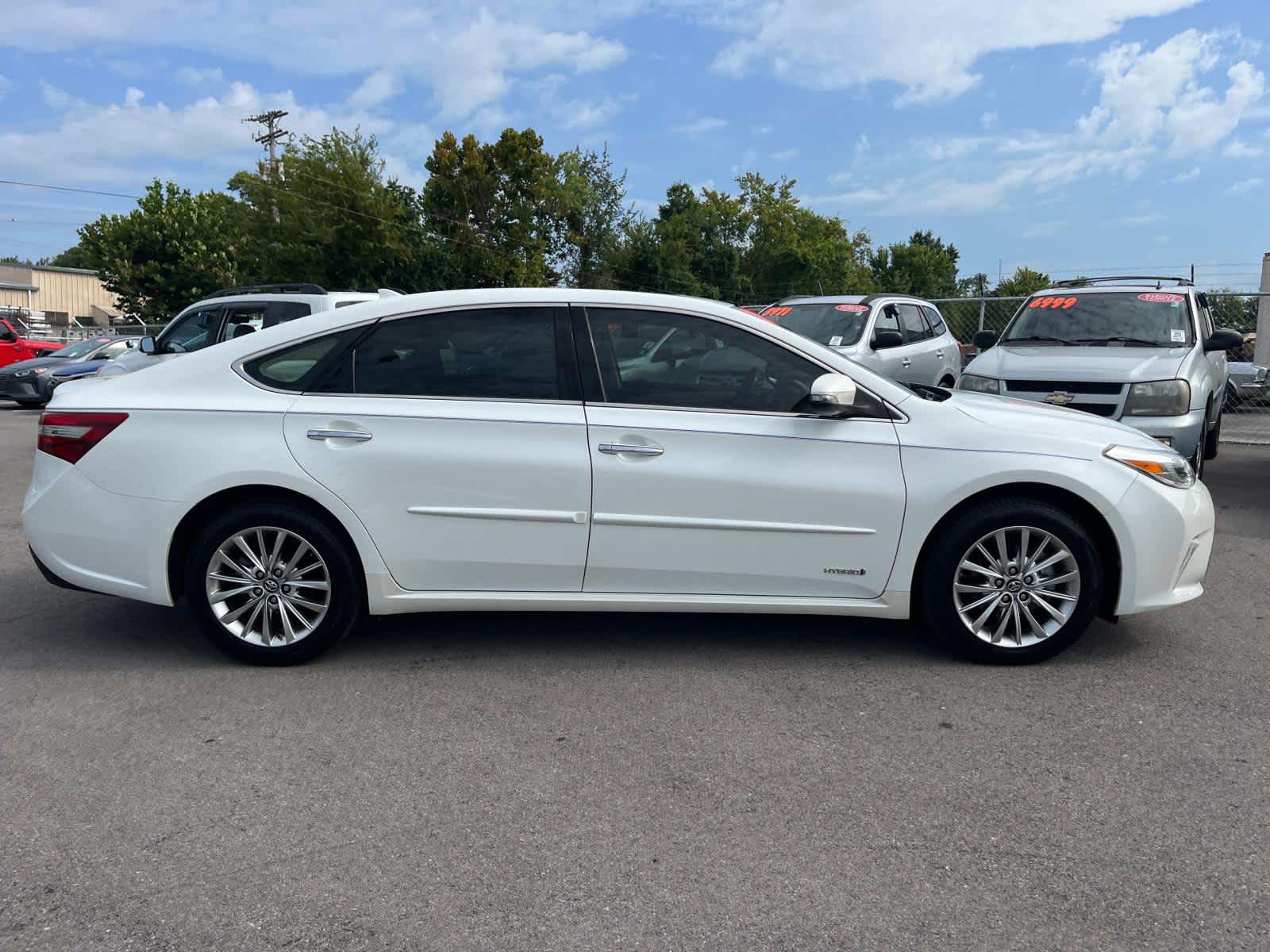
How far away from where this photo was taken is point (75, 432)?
15.3ft

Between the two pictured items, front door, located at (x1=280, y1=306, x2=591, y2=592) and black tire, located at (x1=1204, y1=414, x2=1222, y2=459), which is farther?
black tire, located at (x1=1204, y1=414, x2=1222, y2=459)

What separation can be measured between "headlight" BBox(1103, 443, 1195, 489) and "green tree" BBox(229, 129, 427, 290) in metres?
34.8

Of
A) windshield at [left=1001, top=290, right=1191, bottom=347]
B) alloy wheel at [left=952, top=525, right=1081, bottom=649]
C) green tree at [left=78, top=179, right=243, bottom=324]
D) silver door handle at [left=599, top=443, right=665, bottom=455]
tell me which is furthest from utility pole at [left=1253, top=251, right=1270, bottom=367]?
green tree at [left=78, top=179, right=243, bottom=324]

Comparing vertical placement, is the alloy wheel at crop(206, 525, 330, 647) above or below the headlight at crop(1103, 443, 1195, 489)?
below

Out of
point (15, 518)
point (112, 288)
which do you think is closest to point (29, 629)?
point (15, 518)

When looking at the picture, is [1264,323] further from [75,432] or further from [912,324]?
[75,432]

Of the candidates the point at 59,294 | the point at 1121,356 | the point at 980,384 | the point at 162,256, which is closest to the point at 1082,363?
the point at 1121,356

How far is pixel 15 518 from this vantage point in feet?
27.3

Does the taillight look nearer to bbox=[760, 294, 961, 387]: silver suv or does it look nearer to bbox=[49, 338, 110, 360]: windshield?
bbox=[760, 294, 961, 387]: silver suv

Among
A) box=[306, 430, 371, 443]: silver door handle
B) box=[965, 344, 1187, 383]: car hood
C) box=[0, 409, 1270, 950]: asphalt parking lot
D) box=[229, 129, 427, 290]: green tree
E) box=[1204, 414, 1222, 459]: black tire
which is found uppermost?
box=[229, 129, 427, 290]: green tree

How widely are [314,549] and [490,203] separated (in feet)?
156

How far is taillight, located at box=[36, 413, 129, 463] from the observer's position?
4.64m

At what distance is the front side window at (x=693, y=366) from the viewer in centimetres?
470

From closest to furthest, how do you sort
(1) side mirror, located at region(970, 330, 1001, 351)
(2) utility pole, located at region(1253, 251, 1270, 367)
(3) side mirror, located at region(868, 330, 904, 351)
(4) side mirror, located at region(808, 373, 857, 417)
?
(4) side mirror, located at region(808, 373, 857, 417) → (1) side mirror, located at region(970, 330, 1001, 351) → (3) side mirror, located at region(868, 330, 904, 351) → (2) utility pole, located at region(1253, 251, 1270, 367)
